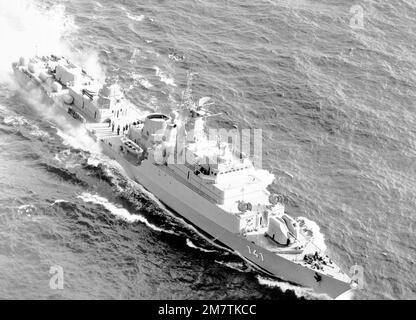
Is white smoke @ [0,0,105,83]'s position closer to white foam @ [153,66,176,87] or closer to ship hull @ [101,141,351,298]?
white foam @ [153,66,176,87]

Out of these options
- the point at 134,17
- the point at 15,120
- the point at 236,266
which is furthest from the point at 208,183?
the point at 134,17

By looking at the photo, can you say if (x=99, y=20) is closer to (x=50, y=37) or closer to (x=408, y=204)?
(x=50, y=37)

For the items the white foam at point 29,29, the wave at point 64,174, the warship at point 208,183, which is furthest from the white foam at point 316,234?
the white foam at point 29,29

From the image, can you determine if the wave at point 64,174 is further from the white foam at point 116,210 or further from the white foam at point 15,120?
the white foam at point 15,120

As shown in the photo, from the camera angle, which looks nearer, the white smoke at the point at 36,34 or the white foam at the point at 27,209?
the white foam at the point at 27,209

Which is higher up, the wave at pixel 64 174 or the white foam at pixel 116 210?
the wave at pixel 64 174

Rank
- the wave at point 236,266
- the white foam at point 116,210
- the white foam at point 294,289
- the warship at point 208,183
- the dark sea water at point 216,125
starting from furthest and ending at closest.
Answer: the white foam at point 116,210 < the wave at point 236,266 < the warship at point 208,183 < the dark sea water at point 216,125 < the white foam at point 294,289

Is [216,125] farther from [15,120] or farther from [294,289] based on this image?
[294,289]

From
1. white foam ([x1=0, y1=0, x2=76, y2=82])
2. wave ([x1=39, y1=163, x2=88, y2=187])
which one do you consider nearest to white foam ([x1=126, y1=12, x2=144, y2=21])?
white foam ([x1=0, y1=0, x2=76, y2=82])
